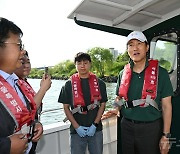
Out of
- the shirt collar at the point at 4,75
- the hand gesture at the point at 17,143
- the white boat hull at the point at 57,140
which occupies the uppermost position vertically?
the shirt collar at the point at 4,75

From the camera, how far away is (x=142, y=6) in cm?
257

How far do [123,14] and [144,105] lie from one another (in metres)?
1.29

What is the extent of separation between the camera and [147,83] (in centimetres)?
223

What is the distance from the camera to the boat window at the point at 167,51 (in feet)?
10.1

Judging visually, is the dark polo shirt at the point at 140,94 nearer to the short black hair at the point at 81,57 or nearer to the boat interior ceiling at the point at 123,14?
the short black hair at the point at 81,57

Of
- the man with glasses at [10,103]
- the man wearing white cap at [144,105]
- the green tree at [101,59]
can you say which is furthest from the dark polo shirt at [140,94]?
the green tree at [101,59]

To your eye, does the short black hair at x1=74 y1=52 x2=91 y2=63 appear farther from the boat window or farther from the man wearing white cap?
the boat window

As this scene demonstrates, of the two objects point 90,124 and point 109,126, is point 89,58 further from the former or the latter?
point 109,126

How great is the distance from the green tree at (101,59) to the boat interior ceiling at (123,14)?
37933 millimetres

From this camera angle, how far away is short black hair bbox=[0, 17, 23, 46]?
1.37 m

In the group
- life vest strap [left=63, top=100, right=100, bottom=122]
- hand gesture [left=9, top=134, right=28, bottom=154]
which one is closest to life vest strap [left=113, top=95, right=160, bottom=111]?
life vest strap [left=63, top=100, right=100, bottom=122]

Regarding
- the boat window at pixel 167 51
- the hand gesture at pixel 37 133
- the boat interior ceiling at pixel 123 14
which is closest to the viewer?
the hand gesture at pixel 37 133

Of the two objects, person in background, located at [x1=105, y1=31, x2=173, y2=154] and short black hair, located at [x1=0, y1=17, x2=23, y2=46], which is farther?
person in background, located at [x1=105, y1=31, x2=173, y2=154]

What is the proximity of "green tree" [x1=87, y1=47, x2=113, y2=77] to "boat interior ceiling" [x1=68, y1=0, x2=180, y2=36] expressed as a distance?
37.9 metres
